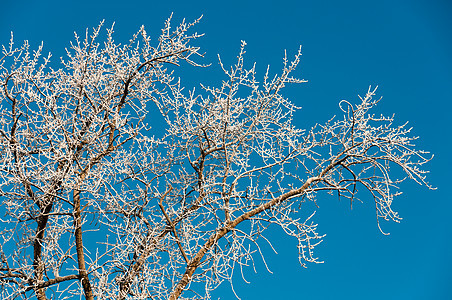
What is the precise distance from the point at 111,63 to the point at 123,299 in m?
3.50

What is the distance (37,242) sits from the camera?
648 cm

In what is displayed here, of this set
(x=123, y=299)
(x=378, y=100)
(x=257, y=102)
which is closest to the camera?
(x=123, y=299)

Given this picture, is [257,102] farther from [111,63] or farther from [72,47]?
[72,47]

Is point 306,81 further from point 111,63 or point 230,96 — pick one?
point 111,63

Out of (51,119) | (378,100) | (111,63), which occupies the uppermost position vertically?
(111,63)

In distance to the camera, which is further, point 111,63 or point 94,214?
point 111,63

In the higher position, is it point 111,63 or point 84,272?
point 111,63

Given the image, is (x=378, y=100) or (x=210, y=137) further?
(x=210, y=137)

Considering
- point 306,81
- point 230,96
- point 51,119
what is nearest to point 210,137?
point 230,96

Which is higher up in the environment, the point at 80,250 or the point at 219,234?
the point at 80,250

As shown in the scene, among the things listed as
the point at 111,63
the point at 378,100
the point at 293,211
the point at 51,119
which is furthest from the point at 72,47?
the point at 378,100

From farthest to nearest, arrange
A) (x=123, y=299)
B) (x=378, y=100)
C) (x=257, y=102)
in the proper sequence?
(x=257, y=102)
(x=378, y=100)
(x=123, y=299)

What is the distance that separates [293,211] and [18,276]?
385cm

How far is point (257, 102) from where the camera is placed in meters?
7.03
